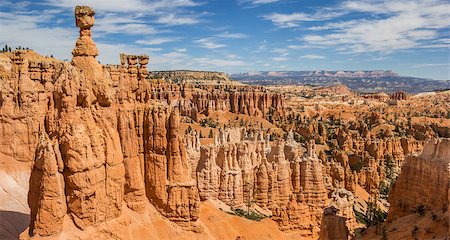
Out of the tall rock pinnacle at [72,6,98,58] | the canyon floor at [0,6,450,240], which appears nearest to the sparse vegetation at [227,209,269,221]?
the canyon floor at [0,6,450,240]

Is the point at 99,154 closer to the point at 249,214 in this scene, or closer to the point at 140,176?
the point at 140,176

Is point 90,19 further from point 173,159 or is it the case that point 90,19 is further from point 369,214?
point 369,214

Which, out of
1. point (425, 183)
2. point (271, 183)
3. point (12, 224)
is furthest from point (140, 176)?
point (271, 183)

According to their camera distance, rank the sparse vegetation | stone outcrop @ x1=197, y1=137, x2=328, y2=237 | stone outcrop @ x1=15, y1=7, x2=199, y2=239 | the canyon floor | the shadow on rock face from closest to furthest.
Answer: stone outcrop @ x1=15, y1=7, x2=199, y2=239
the canyon floor
the shadow on rock face
the sparse vegetation
stone outcrop @ x1=197, y1=137, x2=328, y2=237

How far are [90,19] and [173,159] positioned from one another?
10.4m

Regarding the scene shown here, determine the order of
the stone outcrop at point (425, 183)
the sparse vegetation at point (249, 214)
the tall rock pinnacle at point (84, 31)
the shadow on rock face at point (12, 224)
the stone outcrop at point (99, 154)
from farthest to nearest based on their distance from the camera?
the sparse vegetation at point (249, 214) → the shadow on rock face at point (12, 224) → the stone outcrop at point (425, 183) → the tall rock pinnacle at point (84, 31) → the stone outcrop at point (99, 154)

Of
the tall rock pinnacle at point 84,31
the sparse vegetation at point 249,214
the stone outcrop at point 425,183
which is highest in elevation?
the tall rock pinnacle at point 84,31

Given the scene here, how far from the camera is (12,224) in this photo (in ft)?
89.0

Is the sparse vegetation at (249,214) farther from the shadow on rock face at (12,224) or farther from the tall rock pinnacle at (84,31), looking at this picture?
the tall rock pinnacle at (84,31)

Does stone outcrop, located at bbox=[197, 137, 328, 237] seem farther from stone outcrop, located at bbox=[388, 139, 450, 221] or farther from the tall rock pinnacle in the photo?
the tall rock pinnacle

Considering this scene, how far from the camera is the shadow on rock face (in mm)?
25778

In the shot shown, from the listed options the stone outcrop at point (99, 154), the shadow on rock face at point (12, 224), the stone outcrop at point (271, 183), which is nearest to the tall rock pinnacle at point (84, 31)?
the stone outcrop at point (99, 154)

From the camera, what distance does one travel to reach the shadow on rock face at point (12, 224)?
2578 cm

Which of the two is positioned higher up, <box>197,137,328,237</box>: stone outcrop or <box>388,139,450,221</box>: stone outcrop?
<box>388,139,450,221</box>: stone outcrop
